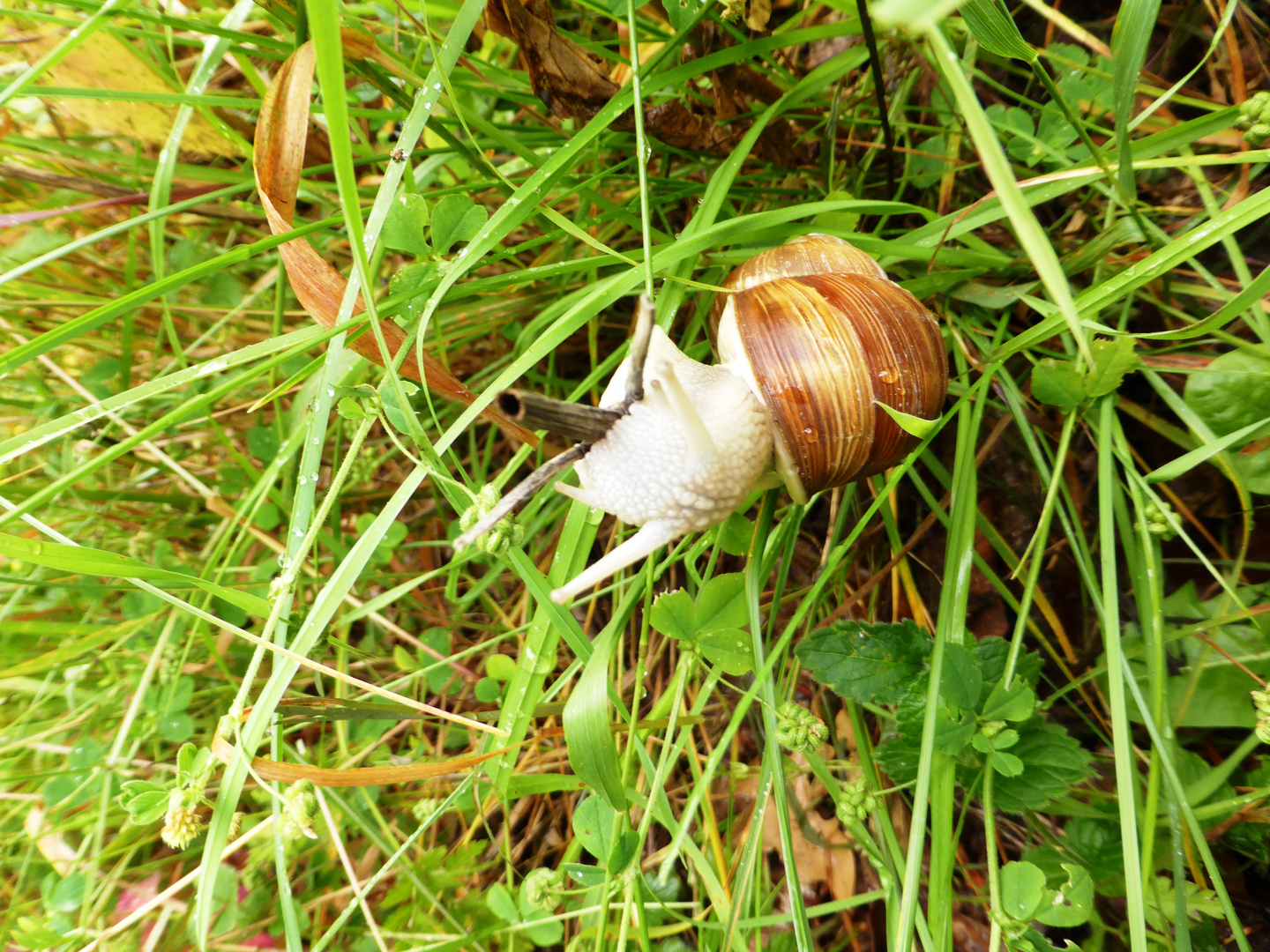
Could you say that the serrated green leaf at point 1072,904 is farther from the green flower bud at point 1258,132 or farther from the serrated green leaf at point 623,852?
the green flower bud at point 1258,132

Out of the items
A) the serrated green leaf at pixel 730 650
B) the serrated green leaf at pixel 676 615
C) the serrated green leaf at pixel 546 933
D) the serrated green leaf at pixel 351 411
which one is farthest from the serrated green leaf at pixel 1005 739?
the serrated green leaf at pixel 351 411

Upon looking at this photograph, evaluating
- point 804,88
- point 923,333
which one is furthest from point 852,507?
point 804,88

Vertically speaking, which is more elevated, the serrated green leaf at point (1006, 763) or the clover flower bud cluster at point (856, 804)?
the serrated green leaf at point (1006, 763)

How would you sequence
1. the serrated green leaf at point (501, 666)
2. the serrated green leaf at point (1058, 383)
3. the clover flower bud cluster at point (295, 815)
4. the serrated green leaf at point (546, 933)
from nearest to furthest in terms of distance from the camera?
1. the clover flower bud cluster at point (295, 815)
2. the serrated green leaf at point (1058, 383)
3. the serrated green leaf at point (546, 933)
4. the serrated green leaf at point (501, 666)

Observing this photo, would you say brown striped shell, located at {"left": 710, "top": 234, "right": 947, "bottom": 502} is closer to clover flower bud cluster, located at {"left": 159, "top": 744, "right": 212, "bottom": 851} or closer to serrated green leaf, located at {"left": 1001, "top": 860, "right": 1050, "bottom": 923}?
serrated green leaf, located at {"left": 1001, "top": 860, "right": 1050, "bottom": 923}

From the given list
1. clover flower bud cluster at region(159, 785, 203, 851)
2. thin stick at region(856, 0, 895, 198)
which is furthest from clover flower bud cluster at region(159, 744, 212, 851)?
thin stick at region(856, 0, 895, 198)
